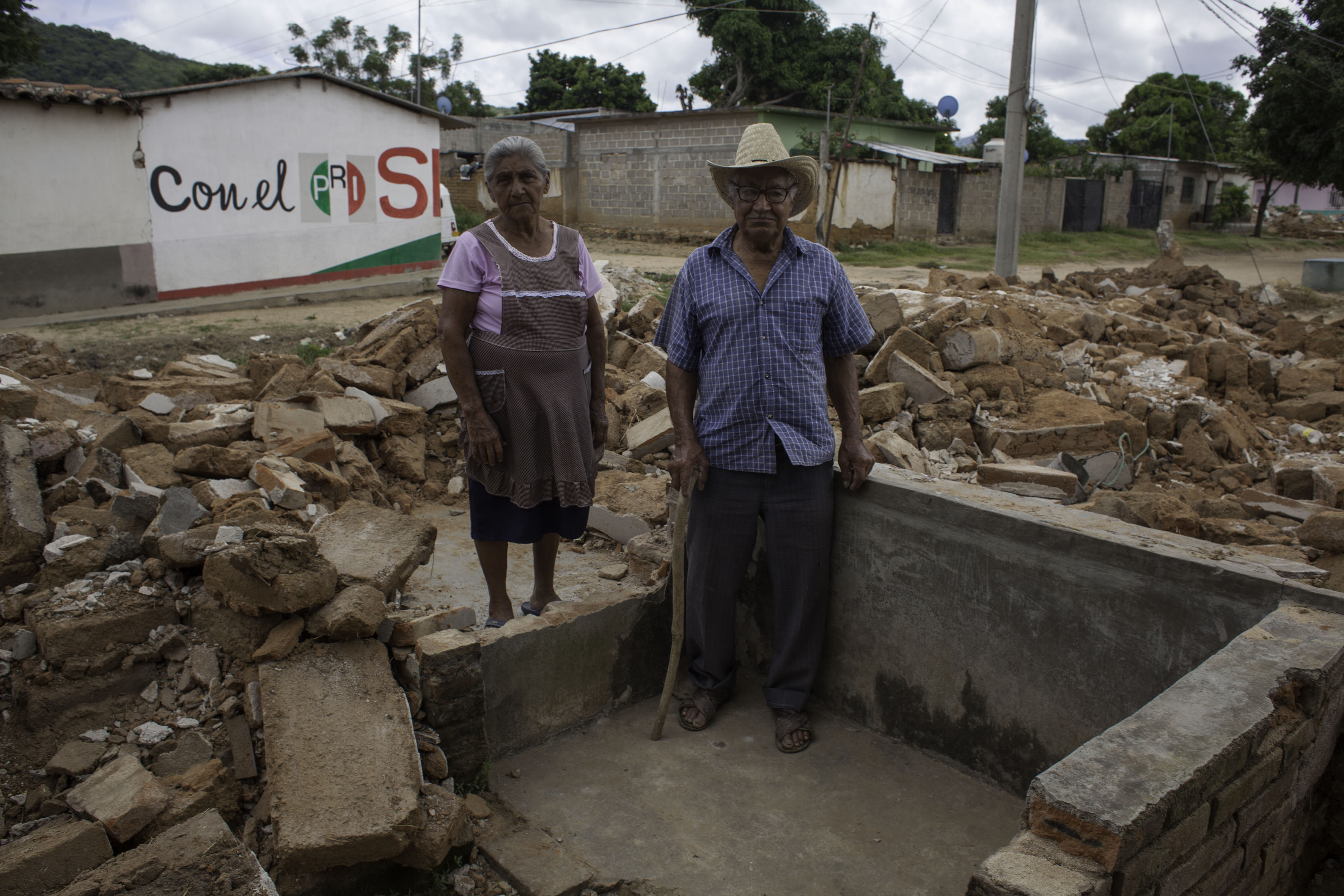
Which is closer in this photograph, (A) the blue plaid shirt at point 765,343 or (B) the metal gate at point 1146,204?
(A) the blue plaid shirt at point 765,343

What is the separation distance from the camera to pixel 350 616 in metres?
2.86

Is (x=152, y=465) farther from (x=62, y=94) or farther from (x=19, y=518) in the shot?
(x=62, y=94)

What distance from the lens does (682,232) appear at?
2291 centimetres

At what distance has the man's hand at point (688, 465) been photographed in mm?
3113

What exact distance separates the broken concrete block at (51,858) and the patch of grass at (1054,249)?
58.6 feet

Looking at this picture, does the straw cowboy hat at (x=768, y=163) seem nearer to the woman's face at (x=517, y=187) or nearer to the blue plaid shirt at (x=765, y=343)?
the blue plaid shirt at (x=765, y=343)

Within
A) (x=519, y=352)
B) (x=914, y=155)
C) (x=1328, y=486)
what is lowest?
(x=1328, y=486)

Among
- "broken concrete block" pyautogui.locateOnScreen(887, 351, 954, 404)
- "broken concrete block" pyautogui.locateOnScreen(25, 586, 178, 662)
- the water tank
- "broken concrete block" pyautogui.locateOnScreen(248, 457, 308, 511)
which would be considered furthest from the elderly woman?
the water tank

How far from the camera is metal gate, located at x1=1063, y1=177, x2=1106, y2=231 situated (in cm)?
2814

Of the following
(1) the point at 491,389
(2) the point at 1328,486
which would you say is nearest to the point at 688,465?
(1) the point at 491,389

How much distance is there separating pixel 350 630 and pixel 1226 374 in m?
8.45

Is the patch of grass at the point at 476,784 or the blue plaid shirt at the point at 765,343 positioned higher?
the blue plaid shirt at the point at 765,343

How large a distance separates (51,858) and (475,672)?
1157 mm

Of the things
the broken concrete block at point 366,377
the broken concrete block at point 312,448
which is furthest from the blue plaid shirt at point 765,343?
the broken concrete block at point 366,377
